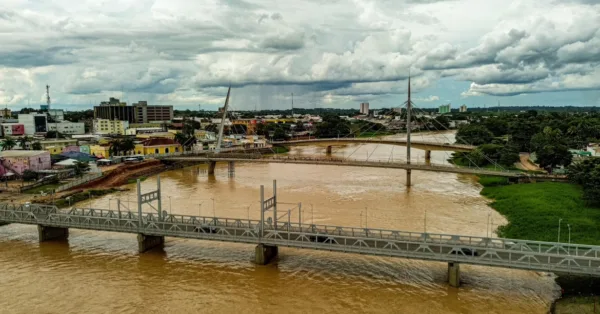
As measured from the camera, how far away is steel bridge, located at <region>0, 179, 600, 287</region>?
21500 mm

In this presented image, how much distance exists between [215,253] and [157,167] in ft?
138

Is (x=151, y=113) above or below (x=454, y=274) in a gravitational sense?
above

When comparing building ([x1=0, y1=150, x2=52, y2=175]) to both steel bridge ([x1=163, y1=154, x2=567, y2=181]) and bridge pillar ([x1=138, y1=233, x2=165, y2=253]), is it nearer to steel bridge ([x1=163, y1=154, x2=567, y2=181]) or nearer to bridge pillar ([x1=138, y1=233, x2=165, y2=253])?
steel bridge ([x1=163, y1=154, x2=567, y2=181])

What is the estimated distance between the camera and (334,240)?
2470 centimetres

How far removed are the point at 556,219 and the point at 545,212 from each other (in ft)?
6.46

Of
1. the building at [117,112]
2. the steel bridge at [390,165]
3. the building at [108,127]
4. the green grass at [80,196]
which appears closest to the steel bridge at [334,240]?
the green grass at [80,196]

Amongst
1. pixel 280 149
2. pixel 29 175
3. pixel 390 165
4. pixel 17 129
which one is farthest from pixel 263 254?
pixel 17 129

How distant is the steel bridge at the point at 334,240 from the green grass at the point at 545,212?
17.3 ft

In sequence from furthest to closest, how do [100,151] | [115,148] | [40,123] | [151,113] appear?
1. [151,113]
2. [40,123]
3. [100,151]
4. [115,148]

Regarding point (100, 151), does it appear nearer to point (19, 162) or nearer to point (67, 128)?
point (19, 162)

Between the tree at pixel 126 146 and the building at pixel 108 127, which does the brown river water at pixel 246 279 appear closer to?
the tree at pixel 126 146

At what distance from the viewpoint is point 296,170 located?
6756 cm

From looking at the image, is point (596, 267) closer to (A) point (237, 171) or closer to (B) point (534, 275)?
(B) point (534, 275)

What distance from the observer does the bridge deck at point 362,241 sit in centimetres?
2140
